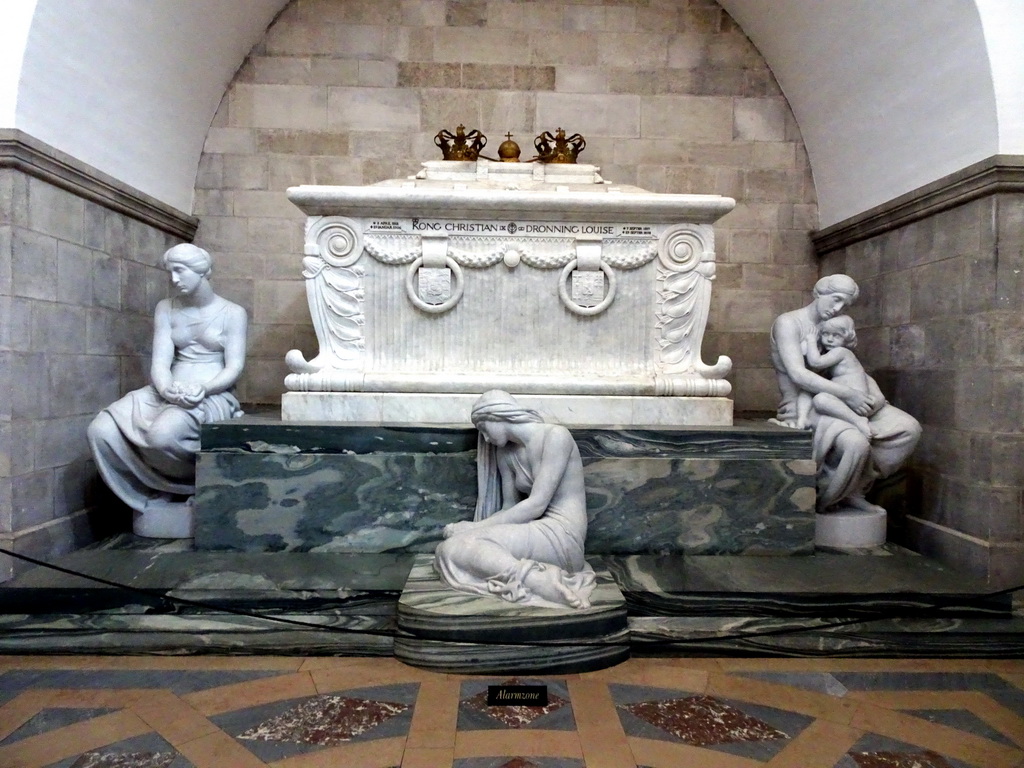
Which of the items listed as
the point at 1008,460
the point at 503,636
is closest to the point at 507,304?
the point at 503,636

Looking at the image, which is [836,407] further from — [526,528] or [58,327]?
[58,327]

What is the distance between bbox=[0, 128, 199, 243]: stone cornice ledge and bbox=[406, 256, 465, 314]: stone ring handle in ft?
6.01

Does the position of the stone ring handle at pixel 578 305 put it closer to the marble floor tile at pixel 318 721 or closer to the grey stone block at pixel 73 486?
the marble floor tile at pixel 318 721

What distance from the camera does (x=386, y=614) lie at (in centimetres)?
291

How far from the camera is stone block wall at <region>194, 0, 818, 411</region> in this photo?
17.3 ft

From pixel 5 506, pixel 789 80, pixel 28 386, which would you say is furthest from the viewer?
pixel 789 80

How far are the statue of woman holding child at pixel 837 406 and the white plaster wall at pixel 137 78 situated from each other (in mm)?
4096

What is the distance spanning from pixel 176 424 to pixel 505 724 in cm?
232

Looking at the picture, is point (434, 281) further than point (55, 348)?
Yes

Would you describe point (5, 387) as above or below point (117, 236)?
below

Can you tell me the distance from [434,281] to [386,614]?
1813 mm

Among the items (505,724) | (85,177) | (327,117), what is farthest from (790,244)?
(85,177)

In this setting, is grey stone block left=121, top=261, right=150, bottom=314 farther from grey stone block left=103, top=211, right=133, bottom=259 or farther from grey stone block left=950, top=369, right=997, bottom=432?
grey stone block left=950, top=369, right=997, bottom=432

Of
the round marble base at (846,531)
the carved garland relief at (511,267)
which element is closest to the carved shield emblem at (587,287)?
the carved garland relief at (511,267)
